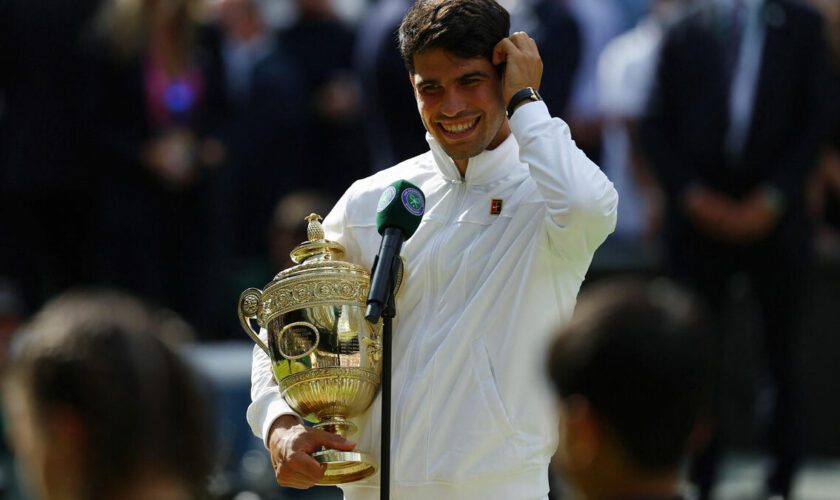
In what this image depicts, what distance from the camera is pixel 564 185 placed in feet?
14.6

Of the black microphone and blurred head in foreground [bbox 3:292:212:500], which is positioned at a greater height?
the black microphone

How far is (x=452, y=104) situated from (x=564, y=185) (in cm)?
46

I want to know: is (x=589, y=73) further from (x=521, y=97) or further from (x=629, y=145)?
(x=521, y=97)

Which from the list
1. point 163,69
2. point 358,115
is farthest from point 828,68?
point 163,69

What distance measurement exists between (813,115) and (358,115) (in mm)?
2578

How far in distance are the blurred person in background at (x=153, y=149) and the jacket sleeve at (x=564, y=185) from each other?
13.0 feet

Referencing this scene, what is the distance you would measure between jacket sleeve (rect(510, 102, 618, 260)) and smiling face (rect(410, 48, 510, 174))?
18cm

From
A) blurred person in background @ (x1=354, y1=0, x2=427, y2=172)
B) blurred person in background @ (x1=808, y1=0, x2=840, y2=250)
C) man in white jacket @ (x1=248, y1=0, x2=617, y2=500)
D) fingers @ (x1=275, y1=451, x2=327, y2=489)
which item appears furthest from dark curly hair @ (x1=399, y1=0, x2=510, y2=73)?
blurred person in background @ (x1=808, y1=0, x2=840, y2=250)

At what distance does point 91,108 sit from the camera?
8281mm

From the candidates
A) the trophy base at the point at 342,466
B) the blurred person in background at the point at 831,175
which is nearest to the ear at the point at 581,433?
the trophy base at the point at 342,466

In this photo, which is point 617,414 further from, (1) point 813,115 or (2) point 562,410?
(1) point 813,115

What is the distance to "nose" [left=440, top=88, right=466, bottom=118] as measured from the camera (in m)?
4.68

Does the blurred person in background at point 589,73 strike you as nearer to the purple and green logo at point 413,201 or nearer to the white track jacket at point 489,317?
the white track jacket at point 489,317

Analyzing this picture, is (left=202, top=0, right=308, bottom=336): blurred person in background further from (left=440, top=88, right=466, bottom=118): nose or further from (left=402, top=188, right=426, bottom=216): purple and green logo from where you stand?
(left=402, top=188, right=426, bottom=216): purple and green logo
